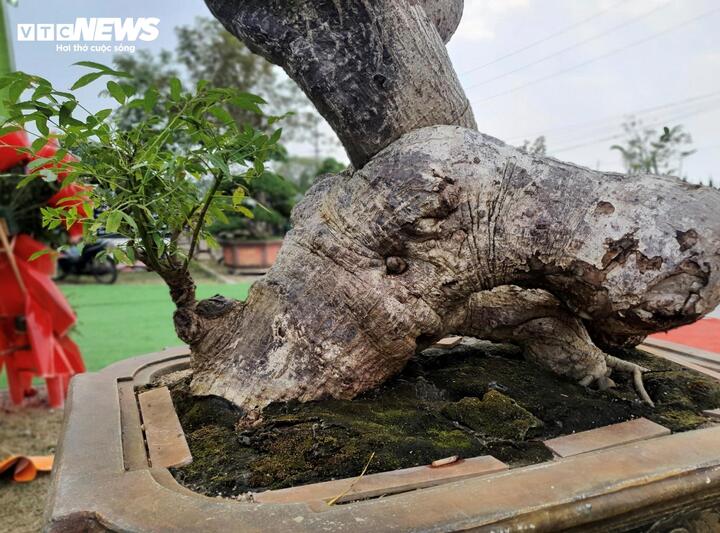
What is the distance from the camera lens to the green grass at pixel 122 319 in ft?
12.1

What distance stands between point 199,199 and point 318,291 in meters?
0.33

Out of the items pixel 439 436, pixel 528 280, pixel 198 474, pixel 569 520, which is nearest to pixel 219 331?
pixel 198 474

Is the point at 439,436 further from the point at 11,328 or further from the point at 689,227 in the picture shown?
the point at 11,328

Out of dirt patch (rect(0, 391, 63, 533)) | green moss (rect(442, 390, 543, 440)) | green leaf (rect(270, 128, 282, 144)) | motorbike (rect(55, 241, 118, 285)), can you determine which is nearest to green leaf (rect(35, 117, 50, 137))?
green leaf (rect(270, 128, 282, 144))

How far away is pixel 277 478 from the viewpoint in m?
0.90

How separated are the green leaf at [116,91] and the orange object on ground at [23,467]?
184 centimetres

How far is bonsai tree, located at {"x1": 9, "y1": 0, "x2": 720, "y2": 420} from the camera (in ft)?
3.47

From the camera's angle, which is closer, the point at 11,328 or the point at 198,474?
the point at 198,474

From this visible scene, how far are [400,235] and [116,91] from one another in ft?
1.90

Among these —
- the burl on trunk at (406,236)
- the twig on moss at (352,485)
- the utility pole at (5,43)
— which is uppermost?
the utility pole at (5,43)

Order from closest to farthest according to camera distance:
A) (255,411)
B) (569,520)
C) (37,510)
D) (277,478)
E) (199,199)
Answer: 1. (569,520)
2. (277,478)
3. (255,411)
4. (199,199)
5. (37,510)

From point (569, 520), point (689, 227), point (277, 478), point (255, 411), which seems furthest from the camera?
point (255, 411)

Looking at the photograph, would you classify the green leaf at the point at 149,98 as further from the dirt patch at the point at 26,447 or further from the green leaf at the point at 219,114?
the dirt patch at the point at 26,447

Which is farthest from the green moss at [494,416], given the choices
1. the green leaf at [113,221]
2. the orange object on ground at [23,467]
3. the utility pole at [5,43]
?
the utility pole at [5,43]
